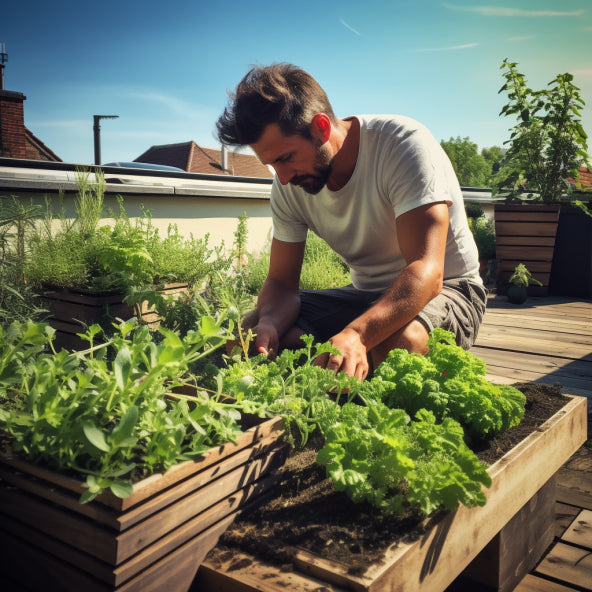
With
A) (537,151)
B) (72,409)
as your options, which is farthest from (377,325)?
(537,151)

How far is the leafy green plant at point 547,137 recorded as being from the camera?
17.8 ft

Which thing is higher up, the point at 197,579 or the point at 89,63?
the point at 89,63

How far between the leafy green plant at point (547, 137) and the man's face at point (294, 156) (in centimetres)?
426

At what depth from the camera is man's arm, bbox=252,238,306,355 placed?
2.19m

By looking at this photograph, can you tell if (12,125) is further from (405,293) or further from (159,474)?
(159,474)

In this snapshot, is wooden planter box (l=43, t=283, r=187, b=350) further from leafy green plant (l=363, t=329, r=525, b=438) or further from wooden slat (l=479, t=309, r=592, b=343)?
wooden slat (l=479, t=309, r=592, b=343)

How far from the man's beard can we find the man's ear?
4 cm

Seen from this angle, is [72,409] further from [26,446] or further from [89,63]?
[89,63]

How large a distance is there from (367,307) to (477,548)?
1.45 metres

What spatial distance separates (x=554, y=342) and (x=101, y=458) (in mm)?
3584

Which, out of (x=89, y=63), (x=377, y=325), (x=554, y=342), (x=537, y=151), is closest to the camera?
(x=377, y=325)

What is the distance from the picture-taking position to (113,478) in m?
0.79

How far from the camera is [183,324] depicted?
246cm

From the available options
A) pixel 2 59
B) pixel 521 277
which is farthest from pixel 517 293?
pixel 2 59
